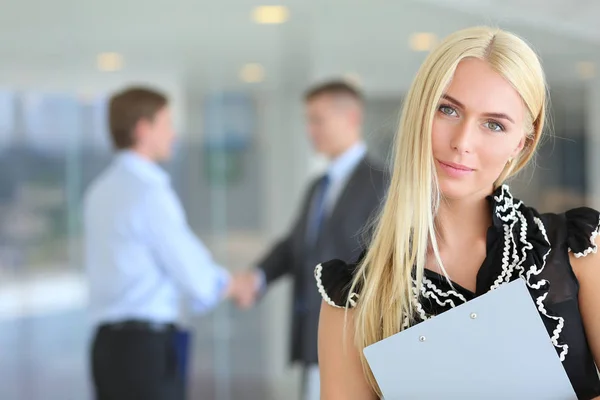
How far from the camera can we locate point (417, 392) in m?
1.34

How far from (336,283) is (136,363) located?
2.18m

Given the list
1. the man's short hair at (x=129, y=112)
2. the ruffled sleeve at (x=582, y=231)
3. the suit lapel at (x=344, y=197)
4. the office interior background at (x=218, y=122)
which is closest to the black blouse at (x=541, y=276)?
the ruffled sleeve at (x=582, y=231)

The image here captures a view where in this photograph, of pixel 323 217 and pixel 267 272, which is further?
pixel 267 272

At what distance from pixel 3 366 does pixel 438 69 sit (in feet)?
14.0

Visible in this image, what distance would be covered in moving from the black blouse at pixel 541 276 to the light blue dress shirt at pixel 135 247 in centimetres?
217

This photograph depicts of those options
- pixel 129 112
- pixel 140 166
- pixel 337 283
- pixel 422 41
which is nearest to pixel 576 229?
pixel 337 283

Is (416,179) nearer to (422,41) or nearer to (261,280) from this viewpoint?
(261,280)

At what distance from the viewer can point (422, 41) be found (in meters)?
4.92

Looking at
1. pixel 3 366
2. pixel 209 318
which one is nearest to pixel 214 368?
pixel 209 318

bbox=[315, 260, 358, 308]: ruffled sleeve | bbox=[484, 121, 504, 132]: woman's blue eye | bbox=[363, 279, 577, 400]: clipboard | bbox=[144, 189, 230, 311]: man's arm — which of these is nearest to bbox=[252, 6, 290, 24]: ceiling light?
bbox=[144, 189, 230, 311]: man's arm

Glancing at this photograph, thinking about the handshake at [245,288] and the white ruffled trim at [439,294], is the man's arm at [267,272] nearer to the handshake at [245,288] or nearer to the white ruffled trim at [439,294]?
the handshake at [245,288]

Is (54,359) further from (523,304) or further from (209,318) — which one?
(523,304)

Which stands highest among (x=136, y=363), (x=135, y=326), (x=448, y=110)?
(x=448, y=110)

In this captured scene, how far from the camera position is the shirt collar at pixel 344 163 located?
365 centimetres
